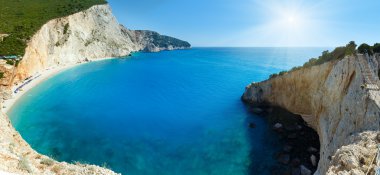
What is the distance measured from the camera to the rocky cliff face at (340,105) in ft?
40.3

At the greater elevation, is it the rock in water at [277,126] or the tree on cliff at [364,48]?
the tree on cliff at [364,48]

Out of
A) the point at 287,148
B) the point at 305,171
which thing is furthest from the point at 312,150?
the point at 305,171

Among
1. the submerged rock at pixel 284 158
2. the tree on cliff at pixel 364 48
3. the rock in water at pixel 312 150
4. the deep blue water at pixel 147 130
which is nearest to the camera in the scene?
the deep blue water at pixel 147 130

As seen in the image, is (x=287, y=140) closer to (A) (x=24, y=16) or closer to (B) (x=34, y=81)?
(B) (x=34, y=81)

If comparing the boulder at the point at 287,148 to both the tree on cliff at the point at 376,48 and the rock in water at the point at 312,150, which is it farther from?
the tree on cliff at the point at 376,48

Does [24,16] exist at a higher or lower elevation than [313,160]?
higher

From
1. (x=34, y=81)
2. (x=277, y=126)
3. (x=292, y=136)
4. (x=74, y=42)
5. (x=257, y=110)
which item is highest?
(x=74, y=42)

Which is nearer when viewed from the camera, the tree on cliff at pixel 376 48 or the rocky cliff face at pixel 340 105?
the rocky cliff face at pixel 340 105

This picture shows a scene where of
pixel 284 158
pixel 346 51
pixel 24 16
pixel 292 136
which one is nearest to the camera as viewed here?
pixel 284 158

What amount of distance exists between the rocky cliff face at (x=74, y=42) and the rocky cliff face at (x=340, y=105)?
44.9 meters

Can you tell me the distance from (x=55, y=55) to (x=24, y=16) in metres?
12.3

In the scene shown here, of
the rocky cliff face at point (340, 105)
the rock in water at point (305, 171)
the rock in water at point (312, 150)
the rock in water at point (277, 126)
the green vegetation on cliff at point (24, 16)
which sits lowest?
the rock in water at point (305, 171)

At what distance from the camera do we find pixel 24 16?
64.2 m

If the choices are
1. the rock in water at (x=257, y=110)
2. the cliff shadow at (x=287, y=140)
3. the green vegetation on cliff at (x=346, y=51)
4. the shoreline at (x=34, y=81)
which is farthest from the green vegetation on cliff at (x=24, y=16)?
the green vegetation on cliff at (x=346, y=51)
